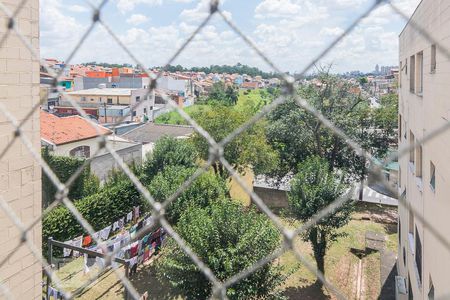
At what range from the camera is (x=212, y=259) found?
3672 mm

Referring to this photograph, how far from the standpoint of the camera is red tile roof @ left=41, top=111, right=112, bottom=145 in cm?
890

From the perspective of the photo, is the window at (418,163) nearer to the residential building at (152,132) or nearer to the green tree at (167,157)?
the green tree at (167,157)

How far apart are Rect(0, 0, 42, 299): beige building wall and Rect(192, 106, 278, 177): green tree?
5.90m

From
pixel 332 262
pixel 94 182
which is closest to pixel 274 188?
pixel 332 262

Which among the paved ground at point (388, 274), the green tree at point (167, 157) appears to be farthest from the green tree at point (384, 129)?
the green tree at point (167, 157)

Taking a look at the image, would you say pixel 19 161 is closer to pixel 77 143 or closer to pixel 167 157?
pixel 167 157

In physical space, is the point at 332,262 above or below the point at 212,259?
below

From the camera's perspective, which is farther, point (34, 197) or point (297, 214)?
point (297, 214)

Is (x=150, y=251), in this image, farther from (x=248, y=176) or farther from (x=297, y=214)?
(x=248, y=176)

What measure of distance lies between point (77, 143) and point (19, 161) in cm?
738

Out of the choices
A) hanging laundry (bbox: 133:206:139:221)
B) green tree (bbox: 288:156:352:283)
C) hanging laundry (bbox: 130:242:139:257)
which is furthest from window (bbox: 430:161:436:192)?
hanging laundry (bbox: 133:206:139:221)

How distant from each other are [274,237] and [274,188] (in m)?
5.89

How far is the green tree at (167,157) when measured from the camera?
7.93 metres

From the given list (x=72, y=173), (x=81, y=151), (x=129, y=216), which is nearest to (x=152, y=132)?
(x=81, y=151)
